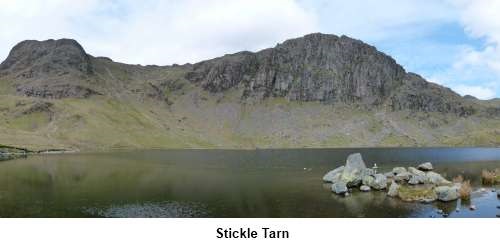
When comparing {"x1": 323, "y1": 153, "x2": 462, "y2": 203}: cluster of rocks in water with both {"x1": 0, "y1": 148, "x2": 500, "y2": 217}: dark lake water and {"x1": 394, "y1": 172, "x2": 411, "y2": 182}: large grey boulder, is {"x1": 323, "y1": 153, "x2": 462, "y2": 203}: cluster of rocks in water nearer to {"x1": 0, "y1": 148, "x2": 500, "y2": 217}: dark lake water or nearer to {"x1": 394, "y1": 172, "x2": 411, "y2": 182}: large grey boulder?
{"x1": 394, "y1": 172, "x2": 411, "y2": 182}: large grey boulder

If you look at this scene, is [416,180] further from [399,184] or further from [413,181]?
[399,184]

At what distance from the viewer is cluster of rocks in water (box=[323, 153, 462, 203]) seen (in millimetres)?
71125

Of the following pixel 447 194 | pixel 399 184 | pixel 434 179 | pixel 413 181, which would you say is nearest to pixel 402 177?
pixel 413 181

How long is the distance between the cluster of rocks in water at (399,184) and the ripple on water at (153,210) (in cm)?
2799

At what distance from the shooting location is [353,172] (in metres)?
89.8

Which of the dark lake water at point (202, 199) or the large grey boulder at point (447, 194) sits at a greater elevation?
the large grey boulder at point (447, 194)

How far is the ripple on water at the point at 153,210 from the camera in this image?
59969 mm

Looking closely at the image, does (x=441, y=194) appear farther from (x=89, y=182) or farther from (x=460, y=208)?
(x=89, y=182)

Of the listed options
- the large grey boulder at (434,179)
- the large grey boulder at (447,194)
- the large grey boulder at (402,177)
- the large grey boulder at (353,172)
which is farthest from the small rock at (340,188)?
the large grey boulder at (402,177)

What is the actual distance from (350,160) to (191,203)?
3950cm

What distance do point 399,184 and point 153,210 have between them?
5174cm

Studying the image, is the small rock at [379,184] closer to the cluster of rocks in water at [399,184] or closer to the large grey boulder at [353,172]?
the cluster of rocks in water at [399,184]

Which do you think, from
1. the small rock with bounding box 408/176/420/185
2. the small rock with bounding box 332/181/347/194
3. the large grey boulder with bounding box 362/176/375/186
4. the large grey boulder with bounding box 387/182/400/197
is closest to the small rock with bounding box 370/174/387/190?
the large grey boulder with bounding box 362/176/375/186
